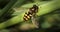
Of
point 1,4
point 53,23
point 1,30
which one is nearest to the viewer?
point 1,30

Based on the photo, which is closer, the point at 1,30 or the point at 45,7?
the point at 45,7

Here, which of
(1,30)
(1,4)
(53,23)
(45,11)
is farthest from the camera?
(1,4)

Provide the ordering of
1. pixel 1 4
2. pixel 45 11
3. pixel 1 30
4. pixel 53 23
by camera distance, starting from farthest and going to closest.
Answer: pixel 1 4 < pixel 53 23 < pixel 1 30 < pixel 45 11

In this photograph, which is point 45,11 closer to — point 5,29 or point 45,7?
point 45,7

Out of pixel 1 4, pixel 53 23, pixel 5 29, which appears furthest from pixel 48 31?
pixel 1 4

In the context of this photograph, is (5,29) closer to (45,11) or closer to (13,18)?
(13,18)

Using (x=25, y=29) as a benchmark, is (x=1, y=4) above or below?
above
